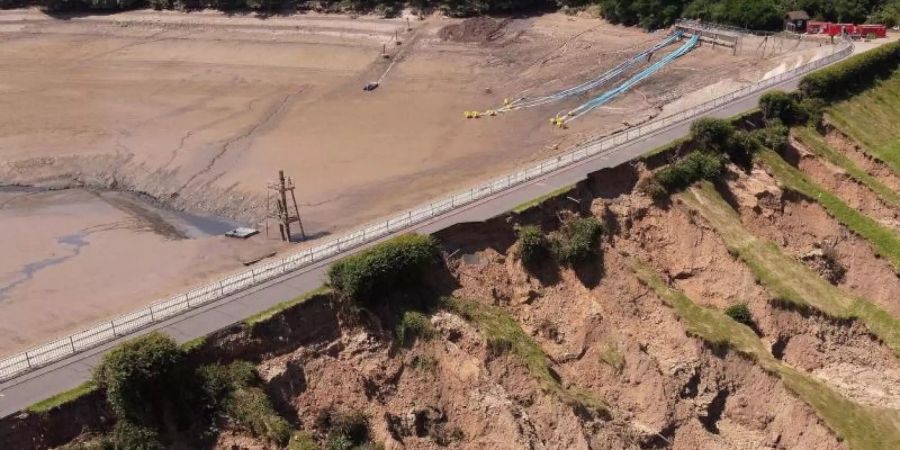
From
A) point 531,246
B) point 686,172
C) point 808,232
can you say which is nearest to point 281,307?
point 531,246

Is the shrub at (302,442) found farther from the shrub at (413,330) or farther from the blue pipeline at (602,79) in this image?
the blue pipeline at (602,79)

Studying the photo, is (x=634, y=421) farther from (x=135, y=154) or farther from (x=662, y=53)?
(x=662, y=53)

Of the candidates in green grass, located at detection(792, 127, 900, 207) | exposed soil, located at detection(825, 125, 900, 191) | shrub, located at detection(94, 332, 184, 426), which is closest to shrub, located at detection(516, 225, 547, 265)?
shrub, located at detection(94, 332, 184, 426)

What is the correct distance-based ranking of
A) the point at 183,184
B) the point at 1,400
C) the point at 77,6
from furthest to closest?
1. the point at 77,6
2. the point at 183,184
3. the point at 1,400

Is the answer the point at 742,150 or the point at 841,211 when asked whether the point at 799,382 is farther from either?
the point at 742,150

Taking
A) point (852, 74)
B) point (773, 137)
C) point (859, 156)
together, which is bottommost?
point (859, 156)

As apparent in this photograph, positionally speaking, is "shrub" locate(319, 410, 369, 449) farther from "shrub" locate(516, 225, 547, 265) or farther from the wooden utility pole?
the wooden utility pole

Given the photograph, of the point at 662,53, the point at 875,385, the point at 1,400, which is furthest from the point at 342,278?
the point at 662,53
